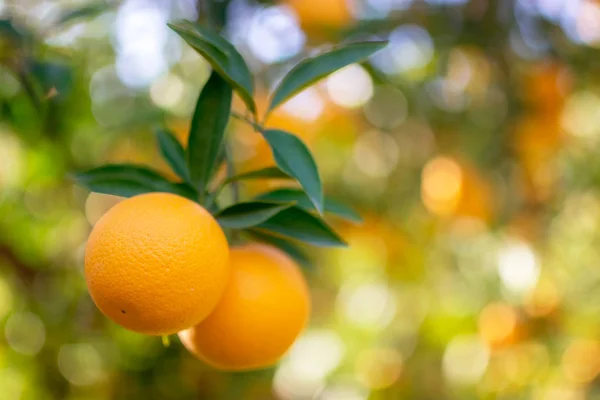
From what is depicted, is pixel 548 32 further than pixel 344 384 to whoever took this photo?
No

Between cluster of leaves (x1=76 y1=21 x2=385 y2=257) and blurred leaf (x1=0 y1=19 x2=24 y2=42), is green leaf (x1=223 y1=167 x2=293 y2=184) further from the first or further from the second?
blurred leaf (x1=0 y1=19 x2=24 y2=42)

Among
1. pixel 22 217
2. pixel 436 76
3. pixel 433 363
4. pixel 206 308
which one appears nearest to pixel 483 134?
pixel 436 76

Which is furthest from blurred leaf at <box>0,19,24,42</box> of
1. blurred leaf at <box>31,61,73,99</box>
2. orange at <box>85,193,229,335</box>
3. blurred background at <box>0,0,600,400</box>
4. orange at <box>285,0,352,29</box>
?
orange at <box>285,0,352,29</box>

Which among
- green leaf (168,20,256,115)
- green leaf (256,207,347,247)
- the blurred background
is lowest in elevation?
the blurred background

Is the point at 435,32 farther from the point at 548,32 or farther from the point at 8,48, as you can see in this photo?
the point at 8,48

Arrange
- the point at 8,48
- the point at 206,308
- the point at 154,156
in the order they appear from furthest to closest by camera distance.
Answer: the point at 154,156 < the point at 8,48 < the point at 206,308

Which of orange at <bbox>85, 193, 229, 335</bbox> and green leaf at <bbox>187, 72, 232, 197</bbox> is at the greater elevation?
green leaf at <bbox>187, 72, 232, 197</bbox>

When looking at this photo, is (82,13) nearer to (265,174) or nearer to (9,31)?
(9,31)

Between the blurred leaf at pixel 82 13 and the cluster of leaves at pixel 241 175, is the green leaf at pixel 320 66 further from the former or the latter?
the blurred leaf at pixel 82 13
